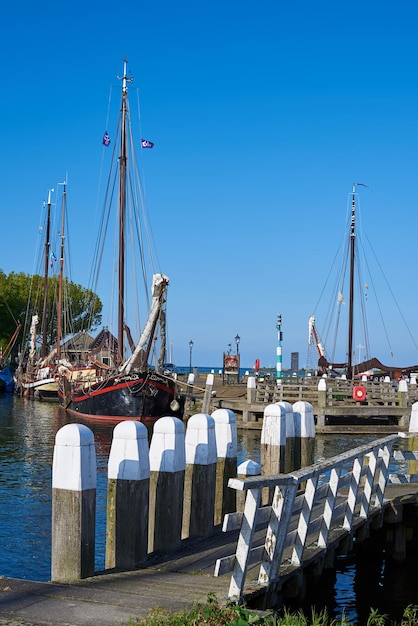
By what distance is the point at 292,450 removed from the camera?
12.5m

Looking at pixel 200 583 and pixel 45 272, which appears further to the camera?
pixel 45 272

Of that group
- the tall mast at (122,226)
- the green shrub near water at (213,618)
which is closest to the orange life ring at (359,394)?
the tall mast at (122,226)

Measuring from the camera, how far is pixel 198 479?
9414 mm

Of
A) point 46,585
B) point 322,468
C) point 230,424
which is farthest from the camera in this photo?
point 230,424

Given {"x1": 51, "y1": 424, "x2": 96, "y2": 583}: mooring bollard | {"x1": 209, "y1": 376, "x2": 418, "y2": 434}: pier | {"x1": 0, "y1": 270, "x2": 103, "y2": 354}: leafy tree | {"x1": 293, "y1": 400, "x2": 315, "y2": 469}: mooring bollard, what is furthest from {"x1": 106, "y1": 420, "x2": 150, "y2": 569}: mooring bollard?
{"x1": 0, "y1": 270, "x2": 103, "y2": 354}: leafy tree

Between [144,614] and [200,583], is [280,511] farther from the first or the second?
[144,614]

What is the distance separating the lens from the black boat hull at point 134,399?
1647 inches

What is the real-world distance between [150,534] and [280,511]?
1.79 metres

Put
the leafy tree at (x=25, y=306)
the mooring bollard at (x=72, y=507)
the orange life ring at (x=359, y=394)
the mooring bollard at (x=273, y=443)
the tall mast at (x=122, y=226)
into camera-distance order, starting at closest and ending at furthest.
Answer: the mooring bollard at (x=72, y=507) < the mooring bollard at (x=273, y=443) < the orange life ring at (x=359, y=394) < the tall mast at (x=122, y=226) < the leafy tree at (x=25, y=306)

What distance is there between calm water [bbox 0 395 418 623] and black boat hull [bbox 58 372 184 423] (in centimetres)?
1158

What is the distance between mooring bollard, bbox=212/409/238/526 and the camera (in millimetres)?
10594

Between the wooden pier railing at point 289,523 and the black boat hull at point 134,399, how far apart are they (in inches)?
1206

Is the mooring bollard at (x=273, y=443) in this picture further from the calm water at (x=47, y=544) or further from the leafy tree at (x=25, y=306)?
the leafy tree at (x=25, y=306)

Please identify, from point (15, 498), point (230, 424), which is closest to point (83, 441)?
point (230, 424)
